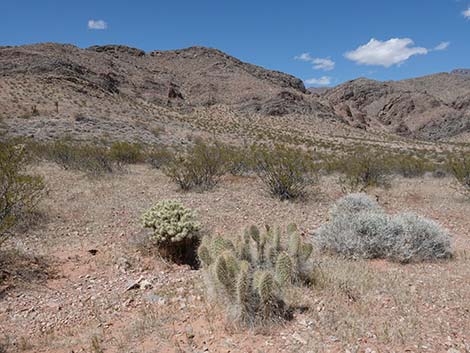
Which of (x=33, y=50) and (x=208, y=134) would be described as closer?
(x=208, y=134)

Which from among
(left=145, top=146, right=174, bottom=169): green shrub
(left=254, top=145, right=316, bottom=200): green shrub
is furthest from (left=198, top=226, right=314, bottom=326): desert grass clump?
(left=145, top=146, right=174, bottom=169): green shrub

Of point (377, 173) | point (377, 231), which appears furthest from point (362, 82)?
point (377, 231)

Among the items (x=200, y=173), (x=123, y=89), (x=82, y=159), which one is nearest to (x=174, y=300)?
(x=200, y=173)

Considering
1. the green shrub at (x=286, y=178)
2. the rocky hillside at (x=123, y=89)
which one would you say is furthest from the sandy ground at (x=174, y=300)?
the rocky hillside at (x=123, y=89)

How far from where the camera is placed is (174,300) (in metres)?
4.46

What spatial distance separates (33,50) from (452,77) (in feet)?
372

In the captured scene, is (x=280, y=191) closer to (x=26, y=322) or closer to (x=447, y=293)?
(x=447, y=293)

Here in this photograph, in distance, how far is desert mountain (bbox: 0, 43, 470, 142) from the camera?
28688 mm

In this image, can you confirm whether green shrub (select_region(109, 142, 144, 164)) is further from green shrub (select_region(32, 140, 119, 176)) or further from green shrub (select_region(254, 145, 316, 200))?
green shrub (select_region(254, 145, 316, 200))

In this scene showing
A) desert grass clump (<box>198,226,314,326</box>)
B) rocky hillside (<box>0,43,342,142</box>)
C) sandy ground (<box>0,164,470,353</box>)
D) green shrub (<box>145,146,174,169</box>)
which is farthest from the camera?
rocky hillside (<box>0,43,342,142</box>)

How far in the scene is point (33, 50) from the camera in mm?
49969

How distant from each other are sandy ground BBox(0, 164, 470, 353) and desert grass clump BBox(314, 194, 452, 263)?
0.30m

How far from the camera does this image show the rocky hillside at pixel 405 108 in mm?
69000

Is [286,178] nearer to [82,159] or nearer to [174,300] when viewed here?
[174,300]
